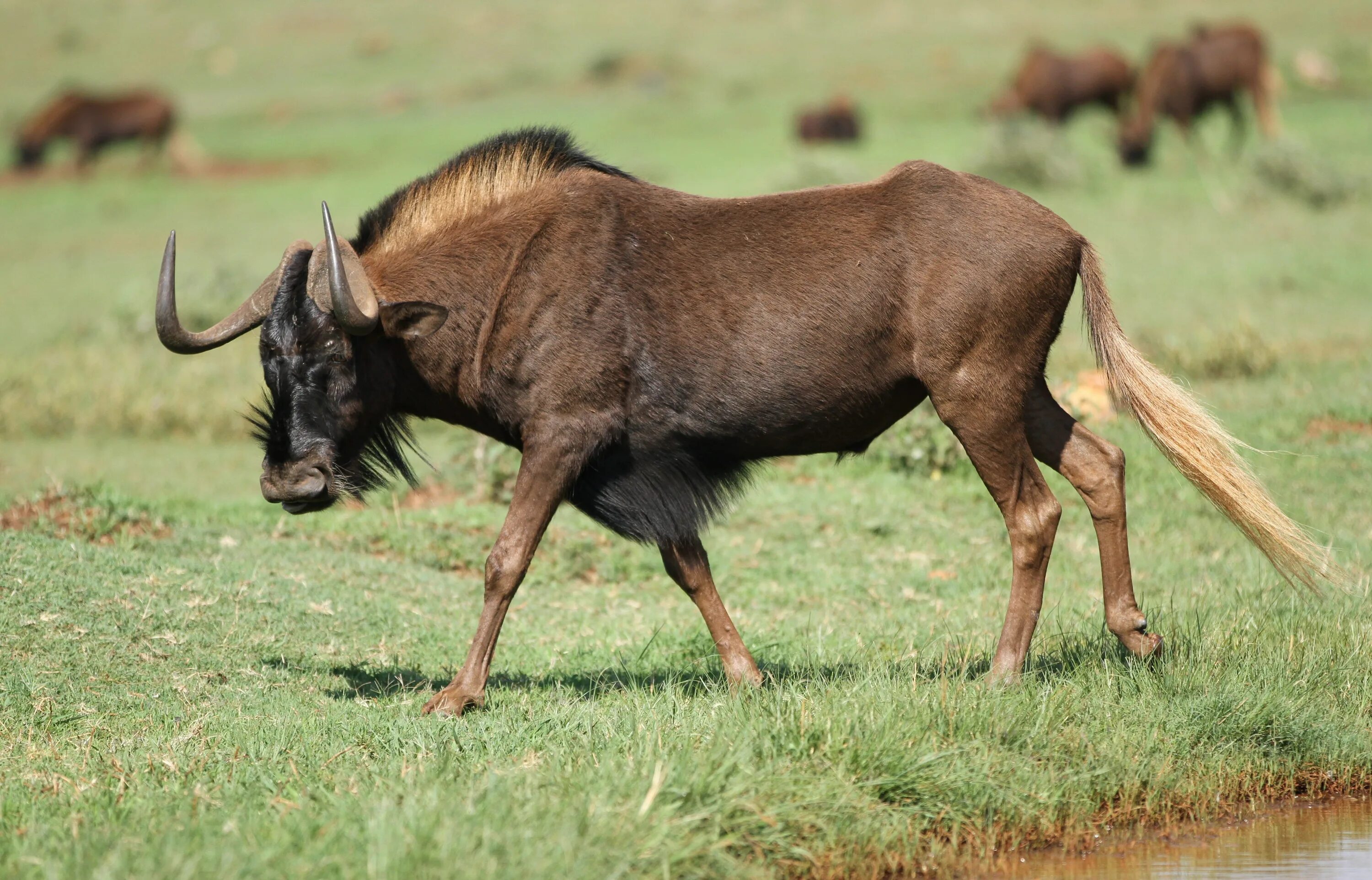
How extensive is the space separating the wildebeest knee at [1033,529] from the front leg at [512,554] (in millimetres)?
1784

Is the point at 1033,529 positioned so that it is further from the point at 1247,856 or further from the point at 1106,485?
the point at 1247,856

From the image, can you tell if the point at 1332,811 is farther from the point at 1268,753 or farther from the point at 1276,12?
the point at 1276,12

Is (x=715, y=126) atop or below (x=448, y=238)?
below

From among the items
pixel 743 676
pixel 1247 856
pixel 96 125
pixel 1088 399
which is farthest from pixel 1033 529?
pixel 96 125

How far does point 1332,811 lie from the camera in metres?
5.27

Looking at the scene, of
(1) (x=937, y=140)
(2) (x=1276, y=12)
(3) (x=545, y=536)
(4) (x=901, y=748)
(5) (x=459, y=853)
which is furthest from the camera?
(2) (x=1276, y=12)

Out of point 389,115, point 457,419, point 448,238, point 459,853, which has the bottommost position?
point 389,115

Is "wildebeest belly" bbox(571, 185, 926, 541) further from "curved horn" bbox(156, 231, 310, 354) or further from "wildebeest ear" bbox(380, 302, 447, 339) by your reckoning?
"curved horn" bbox(156, 231, 310, 354)

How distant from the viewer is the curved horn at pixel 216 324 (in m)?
5.64

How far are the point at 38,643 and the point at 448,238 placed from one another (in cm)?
239

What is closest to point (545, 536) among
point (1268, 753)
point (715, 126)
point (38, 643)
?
point (38, 643)

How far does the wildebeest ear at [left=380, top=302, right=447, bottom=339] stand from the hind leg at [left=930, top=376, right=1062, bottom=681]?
6.38 ft

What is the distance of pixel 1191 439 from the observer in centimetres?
605

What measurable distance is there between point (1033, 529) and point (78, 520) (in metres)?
4.99
